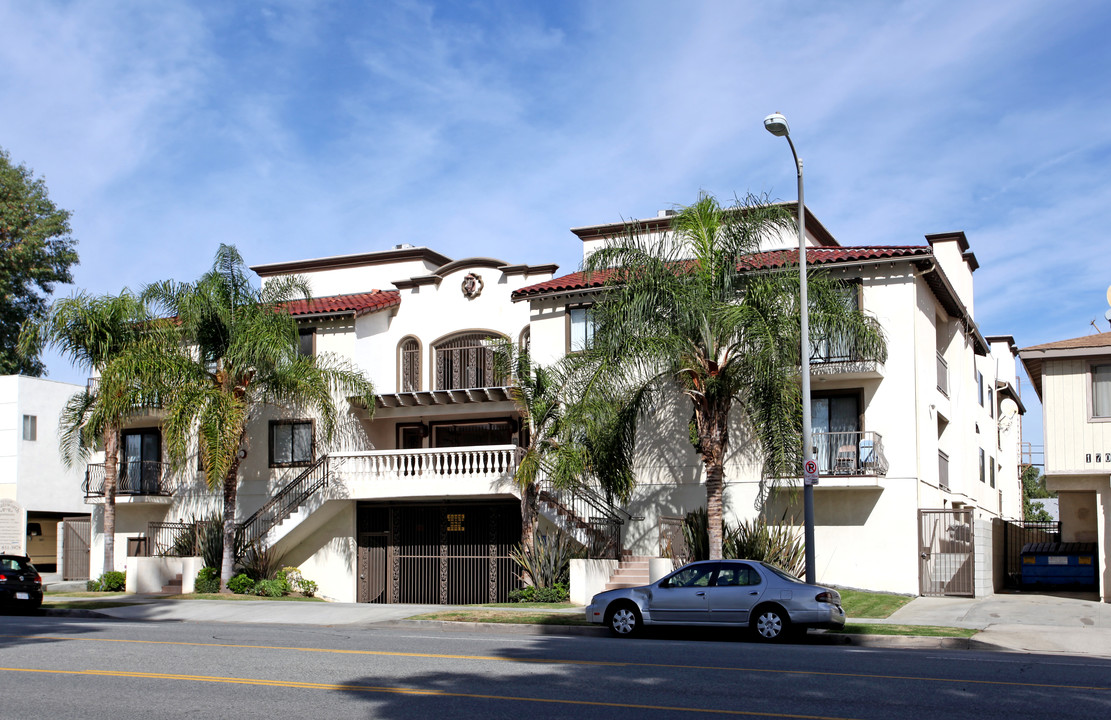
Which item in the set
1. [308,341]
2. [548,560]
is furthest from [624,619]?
[308,341]

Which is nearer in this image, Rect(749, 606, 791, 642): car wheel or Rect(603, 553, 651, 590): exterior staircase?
Rect(749, 606, 791, 642): car wheel

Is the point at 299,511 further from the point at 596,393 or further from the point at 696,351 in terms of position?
the point at 696,351

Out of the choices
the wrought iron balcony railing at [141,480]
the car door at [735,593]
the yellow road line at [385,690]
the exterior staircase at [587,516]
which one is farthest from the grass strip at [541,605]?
the wrought iron balcony railing at [141,480]

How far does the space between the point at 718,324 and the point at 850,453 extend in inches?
224

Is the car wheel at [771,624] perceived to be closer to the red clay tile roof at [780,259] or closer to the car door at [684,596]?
the car door at [684,596]

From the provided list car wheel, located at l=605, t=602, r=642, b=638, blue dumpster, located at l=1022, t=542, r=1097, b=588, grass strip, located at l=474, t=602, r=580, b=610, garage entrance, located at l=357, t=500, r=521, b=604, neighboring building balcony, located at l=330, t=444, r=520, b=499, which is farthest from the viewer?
garage entrance, located at l=357, t=500, r=521, b=604

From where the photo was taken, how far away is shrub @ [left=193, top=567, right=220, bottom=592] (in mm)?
28953

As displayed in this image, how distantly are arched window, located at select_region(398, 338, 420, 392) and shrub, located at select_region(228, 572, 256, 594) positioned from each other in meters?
7.12

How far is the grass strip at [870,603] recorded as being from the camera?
20.9m

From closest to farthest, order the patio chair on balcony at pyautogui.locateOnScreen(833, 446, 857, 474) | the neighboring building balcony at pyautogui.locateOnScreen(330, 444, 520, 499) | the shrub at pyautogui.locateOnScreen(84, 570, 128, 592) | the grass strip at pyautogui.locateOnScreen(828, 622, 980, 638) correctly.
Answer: the grass strip at pyautogui.locateOnScreen(828, 622, 980, 638)
the patio chair on balcony at pyautogui.locateOnScreen(833, 446, 857, 474)
the neighboring building balcony at pyautogui.locateOnScreen(330, 444, 520, 499)
the shrub at pyautogui.locateOnScreen(84, 570, 128, 592)

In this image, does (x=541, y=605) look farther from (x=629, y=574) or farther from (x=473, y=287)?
(x=473, y=287)

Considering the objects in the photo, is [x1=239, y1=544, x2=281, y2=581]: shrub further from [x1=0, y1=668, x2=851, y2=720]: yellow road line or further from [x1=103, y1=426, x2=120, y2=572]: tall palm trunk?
[x1=0, y1=668, x2=851, y2=720]: yellow road line

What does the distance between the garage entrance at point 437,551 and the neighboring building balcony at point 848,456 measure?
8.43 metres

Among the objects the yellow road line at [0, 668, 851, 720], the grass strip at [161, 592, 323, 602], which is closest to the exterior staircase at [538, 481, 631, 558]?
the grass strip at [161, 592, 323, 602]
